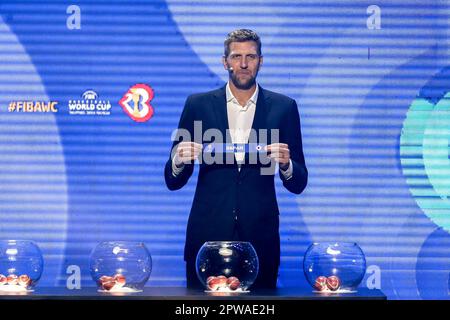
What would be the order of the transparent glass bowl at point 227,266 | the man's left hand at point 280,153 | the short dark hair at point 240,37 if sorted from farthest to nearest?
the short dark hair at point 240,37
the man's left hand at point 280,153
the transparent glass bowl at point 227,266

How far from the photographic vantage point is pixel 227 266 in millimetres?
3756

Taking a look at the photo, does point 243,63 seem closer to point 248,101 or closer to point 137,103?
point 248,101

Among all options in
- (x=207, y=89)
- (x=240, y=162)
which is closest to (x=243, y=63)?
(x=207, y=89)

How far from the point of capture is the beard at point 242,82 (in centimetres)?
486

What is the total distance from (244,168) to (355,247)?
1.06 metres

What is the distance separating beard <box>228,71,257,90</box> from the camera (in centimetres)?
486

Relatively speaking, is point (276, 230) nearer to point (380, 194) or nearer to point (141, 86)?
point (380, 194)

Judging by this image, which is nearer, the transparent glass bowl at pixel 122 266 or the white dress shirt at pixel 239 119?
the transparent glass bowl at pixel 122 266

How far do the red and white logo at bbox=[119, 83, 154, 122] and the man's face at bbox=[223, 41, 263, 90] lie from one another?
43cm

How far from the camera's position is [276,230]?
15.9 ft

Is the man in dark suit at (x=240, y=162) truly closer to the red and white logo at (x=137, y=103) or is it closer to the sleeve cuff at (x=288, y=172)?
the sleeve cuff at (x=288, y=172)

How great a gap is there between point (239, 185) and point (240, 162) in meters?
0.11

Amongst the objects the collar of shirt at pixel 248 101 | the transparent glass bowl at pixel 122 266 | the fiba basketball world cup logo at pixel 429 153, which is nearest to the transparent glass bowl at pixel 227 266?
the transparent glass bowl at pixel 122 266

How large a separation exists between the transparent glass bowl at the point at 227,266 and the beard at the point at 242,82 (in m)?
1.28
